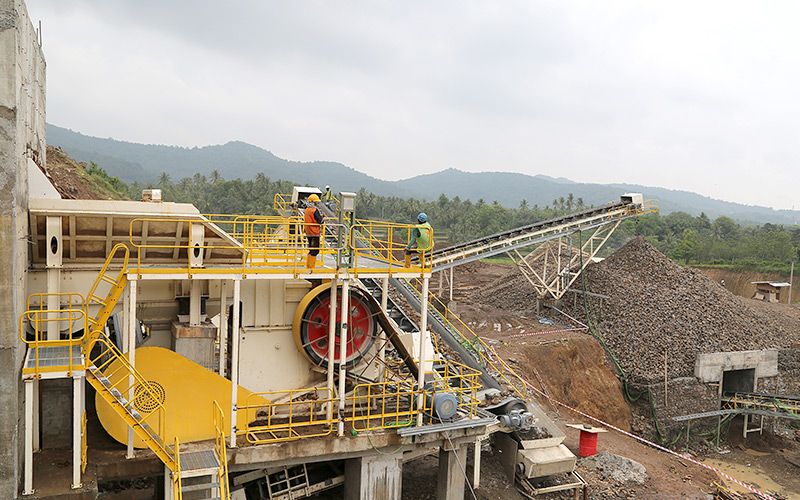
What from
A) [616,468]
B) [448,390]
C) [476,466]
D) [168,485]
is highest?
[448,390]

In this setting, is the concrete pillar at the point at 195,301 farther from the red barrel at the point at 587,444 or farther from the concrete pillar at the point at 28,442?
the red barrel at the point at 587,444

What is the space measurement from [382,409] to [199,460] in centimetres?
388

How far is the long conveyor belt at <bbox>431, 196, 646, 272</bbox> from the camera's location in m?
25.7

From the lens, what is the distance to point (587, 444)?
17.5 m

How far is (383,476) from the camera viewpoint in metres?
12.5

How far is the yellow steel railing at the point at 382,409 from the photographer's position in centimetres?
1199

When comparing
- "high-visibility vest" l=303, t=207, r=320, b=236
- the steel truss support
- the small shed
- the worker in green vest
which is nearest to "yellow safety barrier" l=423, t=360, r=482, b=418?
the worker in green vest

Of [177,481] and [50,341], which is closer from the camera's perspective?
[177,481]

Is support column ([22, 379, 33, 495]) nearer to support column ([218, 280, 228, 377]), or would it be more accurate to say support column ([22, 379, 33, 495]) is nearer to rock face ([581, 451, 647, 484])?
support column ([218, 280, 228, 377])

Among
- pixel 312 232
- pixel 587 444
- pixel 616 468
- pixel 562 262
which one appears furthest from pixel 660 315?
pixel 312 232

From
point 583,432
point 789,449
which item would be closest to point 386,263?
point 583,432

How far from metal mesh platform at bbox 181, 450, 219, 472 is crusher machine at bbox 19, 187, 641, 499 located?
6cm

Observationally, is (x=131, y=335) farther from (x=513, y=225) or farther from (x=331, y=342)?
(x=513, y=225)

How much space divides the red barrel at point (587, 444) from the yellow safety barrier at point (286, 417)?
8.72 metres
